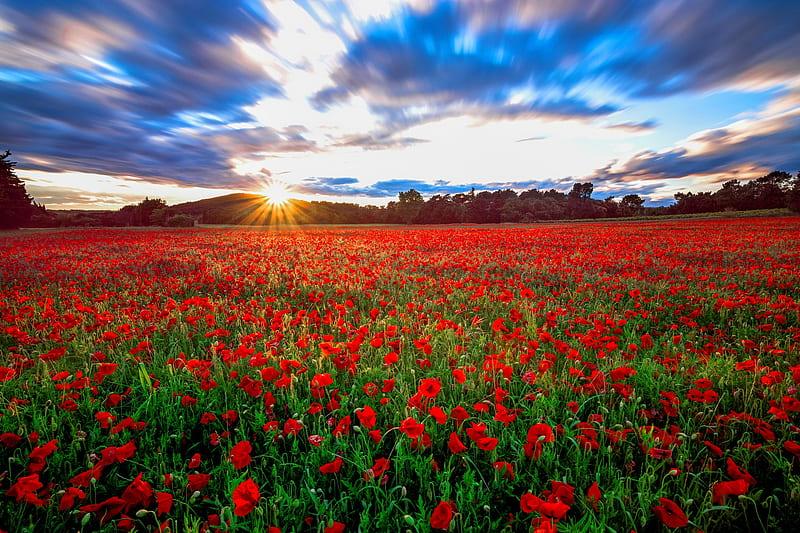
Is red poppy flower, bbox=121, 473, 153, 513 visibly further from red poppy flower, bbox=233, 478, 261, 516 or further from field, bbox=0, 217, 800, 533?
red poppy flower, bbox=233, 478, 261, 516

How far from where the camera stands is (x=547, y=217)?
68000mm

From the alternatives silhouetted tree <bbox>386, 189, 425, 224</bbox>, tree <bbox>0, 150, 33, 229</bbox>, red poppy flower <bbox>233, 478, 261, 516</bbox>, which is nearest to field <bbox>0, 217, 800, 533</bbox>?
red poppy flower <bbox>233, 478, 261, 516</bbox>

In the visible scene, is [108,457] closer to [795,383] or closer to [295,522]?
[295,522]

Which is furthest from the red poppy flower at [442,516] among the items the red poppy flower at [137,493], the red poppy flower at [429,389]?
the red poppy flower at [137,493]

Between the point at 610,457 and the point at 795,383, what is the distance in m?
2.20

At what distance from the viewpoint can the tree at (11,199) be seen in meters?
34.8

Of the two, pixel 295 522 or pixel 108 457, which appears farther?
pixel 108 457

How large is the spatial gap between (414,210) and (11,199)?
62.8 m

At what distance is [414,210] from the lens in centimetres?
7988

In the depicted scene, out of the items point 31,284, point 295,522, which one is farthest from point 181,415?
point 31,284

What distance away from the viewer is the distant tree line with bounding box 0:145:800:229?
133 ft

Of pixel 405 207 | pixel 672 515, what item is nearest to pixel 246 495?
pixel 672 515

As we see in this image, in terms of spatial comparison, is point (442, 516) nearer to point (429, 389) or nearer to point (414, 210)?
point (429, 389)

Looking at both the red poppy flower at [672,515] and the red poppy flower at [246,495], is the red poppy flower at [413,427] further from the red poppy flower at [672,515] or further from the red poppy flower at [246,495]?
the red poppy flower at [672,515]
